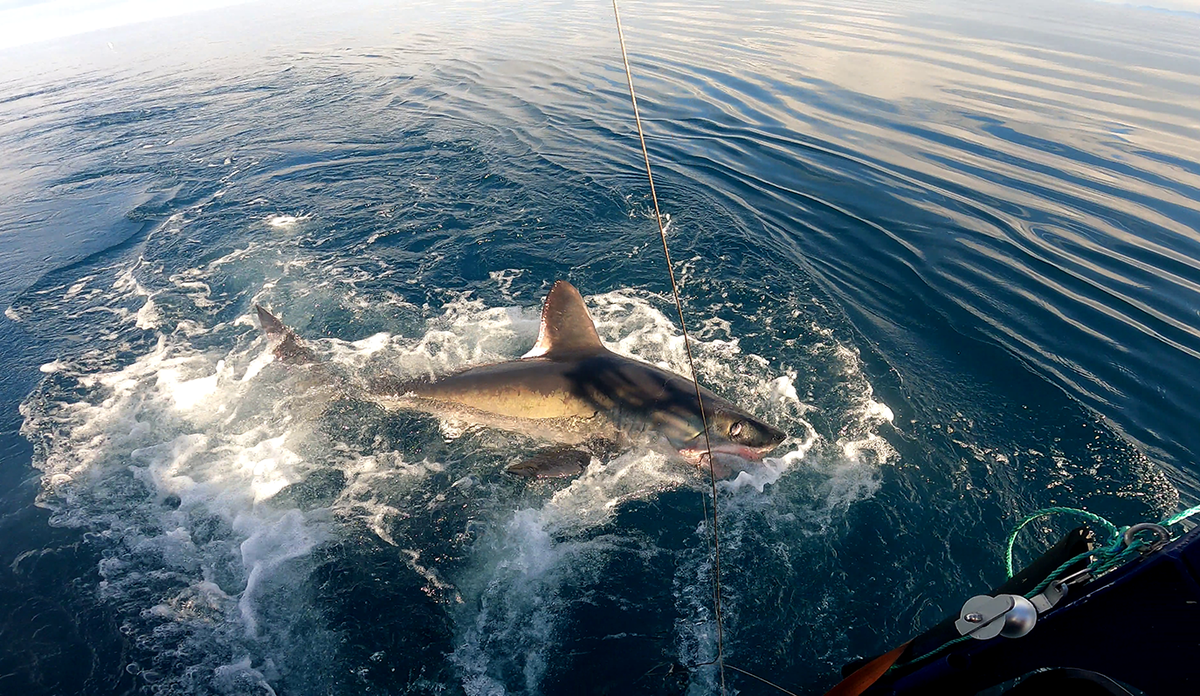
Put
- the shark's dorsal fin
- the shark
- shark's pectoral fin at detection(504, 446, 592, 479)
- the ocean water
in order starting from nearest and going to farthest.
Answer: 1. the ocean water
2. shark's pectoral fin at detection(504, 446, 592, 479)
3. the shark
4. the shark's dorsal fin

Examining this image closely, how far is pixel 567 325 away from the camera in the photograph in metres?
6.97

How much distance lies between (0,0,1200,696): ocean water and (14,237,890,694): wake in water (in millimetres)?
37

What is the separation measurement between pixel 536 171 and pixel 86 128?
19.3m

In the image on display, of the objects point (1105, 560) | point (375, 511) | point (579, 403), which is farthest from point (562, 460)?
point (1105, 560)

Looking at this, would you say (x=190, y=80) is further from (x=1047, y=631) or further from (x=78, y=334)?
(x=1047, y=631)

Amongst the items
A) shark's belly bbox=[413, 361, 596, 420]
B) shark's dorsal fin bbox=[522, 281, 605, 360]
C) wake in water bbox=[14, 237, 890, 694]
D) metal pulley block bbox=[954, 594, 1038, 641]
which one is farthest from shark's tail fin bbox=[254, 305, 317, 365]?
metal pulley block bbox=[954, 594, 1038, 641]

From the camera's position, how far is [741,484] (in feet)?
19.5

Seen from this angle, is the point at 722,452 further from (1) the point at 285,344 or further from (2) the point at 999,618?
(1) the point at 285,344

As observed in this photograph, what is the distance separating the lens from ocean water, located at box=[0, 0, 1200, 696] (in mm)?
4793

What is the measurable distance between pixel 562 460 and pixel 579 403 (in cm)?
84

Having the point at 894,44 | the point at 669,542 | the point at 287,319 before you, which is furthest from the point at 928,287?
the point at 894,44

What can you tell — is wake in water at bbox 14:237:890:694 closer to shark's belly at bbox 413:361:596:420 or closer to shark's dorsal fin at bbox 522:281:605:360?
shark's belly at bbox 413:361:596:420

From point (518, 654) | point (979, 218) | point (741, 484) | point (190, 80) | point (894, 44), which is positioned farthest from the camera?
point (894, 44)

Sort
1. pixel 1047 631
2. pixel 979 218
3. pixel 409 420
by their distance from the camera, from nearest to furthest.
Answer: pixel 1047 631
pixel 409 420
pixel 979 218
